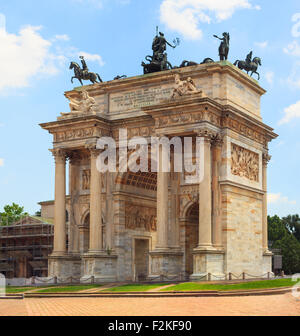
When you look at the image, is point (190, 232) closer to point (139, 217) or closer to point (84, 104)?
point (139, 217)

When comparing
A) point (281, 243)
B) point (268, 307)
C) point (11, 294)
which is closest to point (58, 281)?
point (11, 294)

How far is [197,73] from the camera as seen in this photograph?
43094mm

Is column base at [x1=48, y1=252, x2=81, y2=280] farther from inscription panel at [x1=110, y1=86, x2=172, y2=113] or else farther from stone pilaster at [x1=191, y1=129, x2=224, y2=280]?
stone pilaster at [x1=191, y1=129, x2=224, y2=280]

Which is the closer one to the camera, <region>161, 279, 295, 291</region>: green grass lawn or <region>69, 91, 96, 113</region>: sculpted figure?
<region>161, 279, 295, 291</region>: green grass lawn

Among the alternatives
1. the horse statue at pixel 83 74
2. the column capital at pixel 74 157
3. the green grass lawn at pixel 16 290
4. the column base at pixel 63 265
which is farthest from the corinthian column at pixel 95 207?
the horse statue at pixel 83 74

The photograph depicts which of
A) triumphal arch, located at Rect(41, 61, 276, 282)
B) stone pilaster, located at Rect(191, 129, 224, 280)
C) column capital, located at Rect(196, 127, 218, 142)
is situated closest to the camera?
stone pilaster, located at Rect(191, 129, 224, 280)

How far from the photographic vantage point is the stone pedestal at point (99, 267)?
43.1 m

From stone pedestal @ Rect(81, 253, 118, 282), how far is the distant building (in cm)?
2785

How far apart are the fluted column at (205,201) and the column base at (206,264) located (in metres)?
0.37

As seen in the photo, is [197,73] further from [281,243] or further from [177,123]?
[281,243]

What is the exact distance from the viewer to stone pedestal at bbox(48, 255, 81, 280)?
1800 inches

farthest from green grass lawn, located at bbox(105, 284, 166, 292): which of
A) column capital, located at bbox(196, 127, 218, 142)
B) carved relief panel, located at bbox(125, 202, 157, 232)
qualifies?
carved relief panel, located at bbox(125, 202, 157, 232)

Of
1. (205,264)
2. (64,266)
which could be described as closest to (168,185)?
(205,264)

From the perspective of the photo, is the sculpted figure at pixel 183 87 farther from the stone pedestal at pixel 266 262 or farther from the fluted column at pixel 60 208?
the stone pedestal at pixel 266 262
